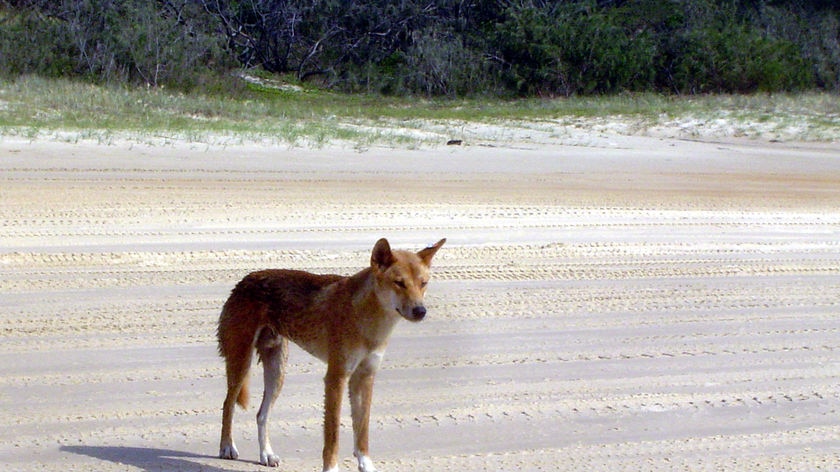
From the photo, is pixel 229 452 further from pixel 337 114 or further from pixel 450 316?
pixel 337 114

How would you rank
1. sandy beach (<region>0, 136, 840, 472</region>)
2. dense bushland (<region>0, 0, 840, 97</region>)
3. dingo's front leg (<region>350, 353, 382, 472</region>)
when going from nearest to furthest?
1. dingo's front leg (<region>350, 353, 382, 472</region>)
2. sandy beach (<region>0, 136, 840, 472</region>)
3. dense bushland (<region>0, 0, 840, 97</region>)

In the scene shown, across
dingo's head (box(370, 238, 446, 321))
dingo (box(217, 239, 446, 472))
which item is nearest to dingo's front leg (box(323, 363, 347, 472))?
dingo (box(217, 239, 446, 472))

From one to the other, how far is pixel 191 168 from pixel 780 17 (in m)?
28.5

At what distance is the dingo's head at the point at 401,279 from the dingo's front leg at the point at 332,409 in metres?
0.32

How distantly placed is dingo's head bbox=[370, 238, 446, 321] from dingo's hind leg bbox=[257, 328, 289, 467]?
0.65m

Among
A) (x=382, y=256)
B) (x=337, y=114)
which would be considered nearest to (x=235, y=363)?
(x=382, y=256)

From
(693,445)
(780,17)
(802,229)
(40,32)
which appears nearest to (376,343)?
(693,445)

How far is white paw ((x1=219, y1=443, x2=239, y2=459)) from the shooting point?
4.54 metres

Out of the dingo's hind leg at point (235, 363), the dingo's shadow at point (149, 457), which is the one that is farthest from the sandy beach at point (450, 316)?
the dingo's hind leg at point (235, 363)

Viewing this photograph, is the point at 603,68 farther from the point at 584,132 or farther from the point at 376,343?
the point at 376,343

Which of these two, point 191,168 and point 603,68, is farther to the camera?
point 603,68

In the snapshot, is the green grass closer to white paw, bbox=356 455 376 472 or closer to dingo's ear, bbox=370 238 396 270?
white paw, bbox=356 455 376 472

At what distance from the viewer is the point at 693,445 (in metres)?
5.02

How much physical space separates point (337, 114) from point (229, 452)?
1804 centimetres
